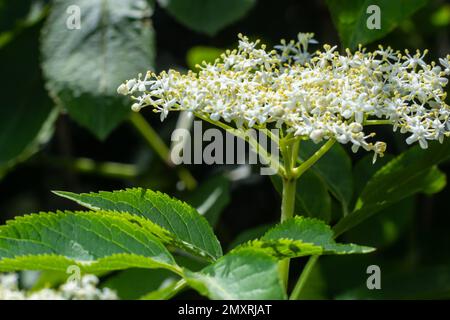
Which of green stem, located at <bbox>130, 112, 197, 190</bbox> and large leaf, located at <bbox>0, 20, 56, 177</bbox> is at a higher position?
large leaf, located at <bbox>0, 20, 56, 177</bbox>

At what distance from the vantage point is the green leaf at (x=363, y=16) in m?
1.45

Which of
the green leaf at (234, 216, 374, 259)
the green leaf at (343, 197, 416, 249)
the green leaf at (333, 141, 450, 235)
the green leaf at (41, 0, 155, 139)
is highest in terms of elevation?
the green leaf at (41, 0, 155, 139)

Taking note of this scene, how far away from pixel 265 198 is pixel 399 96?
127cm

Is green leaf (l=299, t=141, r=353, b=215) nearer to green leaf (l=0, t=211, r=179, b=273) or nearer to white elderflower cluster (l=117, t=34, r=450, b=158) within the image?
white elderflower cluster (l=117, t=34, r=450, b=158)

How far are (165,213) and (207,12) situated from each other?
960 mm

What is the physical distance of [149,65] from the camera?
6.17ft

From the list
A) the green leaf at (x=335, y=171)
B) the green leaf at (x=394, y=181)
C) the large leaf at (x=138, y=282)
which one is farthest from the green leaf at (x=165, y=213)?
the large leaf at (x=138, y=282)

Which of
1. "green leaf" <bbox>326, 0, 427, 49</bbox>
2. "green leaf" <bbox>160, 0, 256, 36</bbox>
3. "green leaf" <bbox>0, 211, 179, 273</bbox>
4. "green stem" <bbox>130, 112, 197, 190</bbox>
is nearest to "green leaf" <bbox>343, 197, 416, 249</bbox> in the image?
"green stem" <bbox>130, 112, 197, 190</bbox>

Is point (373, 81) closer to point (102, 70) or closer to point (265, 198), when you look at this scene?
point (102, 70)

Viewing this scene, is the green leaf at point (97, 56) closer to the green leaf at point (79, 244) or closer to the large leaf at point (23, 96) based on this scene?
the large leaf at point (23, 96)

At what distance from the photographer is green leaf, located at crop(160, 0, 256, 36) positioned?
6.51 ft

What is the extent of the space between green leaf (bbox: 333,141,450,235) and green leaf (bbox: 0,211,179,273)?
0.42 meters

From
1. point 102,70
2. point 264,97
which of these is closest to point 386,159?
point 264,97

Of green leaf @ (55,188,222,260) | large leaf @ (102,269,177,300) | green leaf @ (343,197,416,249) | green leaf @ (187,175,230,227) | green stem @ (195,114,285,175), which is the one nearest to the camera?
green leaf @ (55,188,222,260)
